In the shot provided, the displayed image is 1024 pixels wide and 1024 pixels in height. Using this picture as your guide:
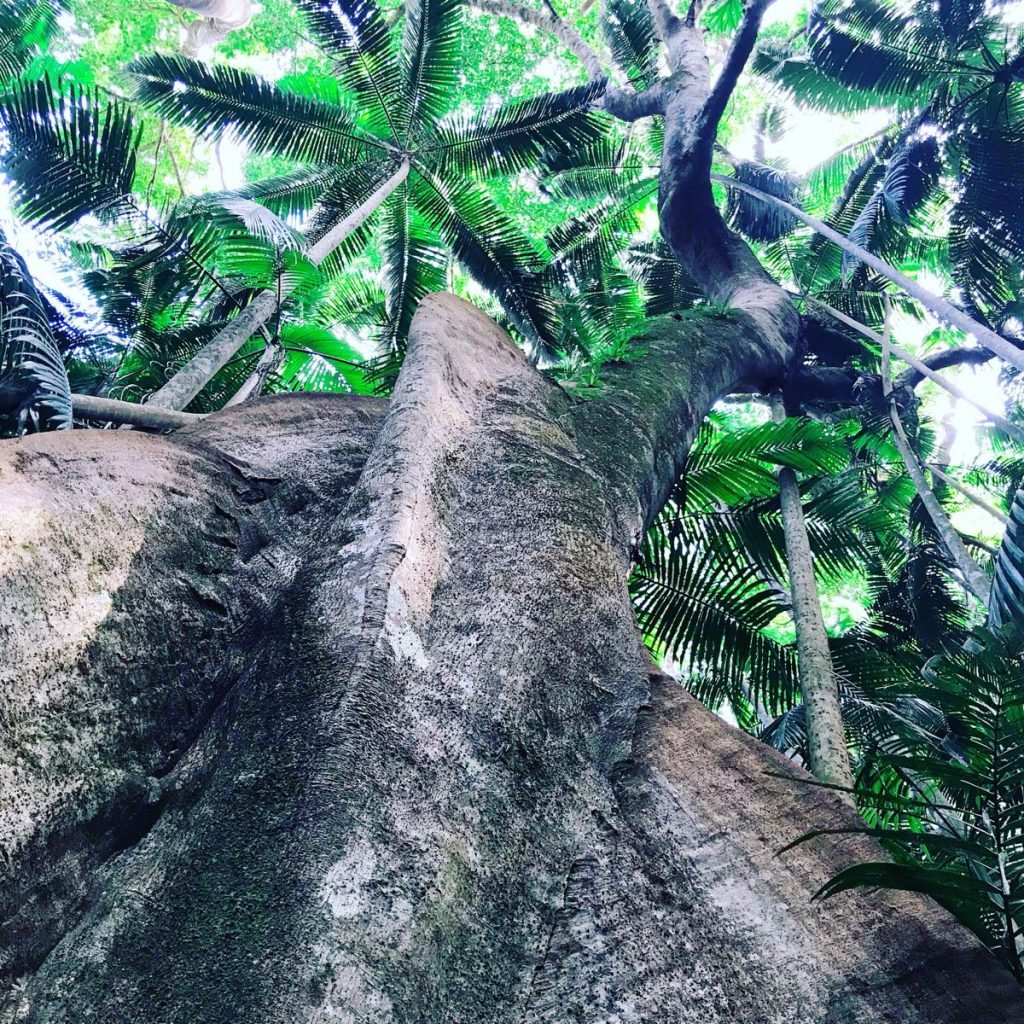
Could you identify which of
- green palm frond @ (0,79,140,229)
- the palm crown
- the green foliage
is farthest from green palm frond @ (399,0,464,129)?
the green foliage

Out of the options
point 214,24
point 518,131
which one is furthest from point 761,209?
point 214,24

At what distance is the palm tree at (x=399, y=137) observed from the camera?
729 cm

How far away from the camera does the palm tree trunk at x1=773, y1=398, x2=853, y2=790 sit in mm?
2221

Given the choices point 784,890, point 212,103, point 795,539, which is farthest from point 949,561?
point 212,103

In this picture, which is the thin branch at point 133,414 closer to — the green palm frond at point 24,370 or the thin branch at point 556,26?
the green palm frond at point 24,370

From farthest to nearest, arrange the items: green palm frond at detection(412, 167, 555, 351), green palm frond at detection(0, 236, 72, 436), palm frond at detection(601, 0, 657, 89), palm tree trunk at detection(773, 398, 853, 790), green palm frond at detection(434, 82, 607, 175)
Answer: palm frond at detection(601, 0, 657, 89) → green palm frond at detection(412, 167, 555, 351) → green palm frond at detection(434, 82, 607, 175) → green palm frond at detection(0, 236, 72, 436) → palm tree trunk at detection(773, 398, 853, 790)

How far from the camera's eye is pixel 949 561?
220 inches

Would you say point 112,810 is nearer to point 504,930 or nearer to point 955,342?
point 504,930

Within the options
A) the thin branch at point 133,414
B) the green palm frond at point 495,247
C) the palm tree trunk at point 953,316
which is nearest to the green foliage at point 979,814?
the thin branch at point 133,414

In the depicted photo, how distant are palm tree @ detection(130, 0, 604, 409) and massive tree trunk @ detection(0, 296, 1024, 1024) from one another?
6008 millimetres

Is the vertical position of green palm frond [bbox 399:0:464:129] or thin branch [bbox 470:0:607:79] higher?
thin branch [bbox 470:0:607:79]

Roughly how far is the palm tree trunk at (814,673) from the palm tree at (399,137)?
4.97 m

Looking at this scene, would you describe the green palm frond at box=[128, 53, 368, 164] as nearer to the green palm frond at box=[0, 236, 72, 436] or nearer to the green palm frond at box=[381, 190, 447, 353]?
the green palm frond at box=[381, 190, 447, 353]

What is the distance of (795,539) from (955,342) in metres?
8.53
